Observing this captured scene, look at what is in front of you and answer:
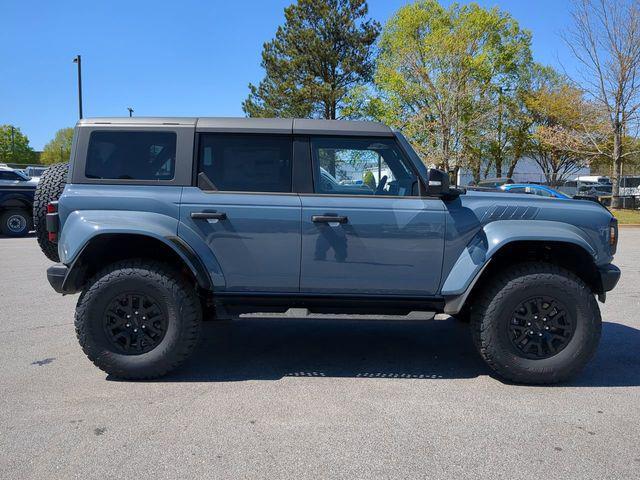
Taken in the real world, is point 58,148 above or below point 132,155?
above

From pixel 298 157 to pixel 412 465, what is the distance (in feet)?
7.77

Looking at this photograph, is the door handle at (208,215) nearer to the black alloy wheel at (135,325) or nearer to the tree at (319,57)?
the black alloy wheel at (135,325)

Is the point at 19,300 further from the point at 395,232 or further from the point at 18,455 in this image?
the point at 395,232

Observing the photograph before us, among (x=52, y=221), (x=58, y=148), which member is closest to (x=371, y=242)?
(x=52, y=221)

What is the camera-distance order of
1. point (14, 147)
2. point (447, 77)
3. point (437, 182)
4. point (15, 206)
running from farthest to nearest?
point (14, 147)
point (447, 77)
point (15, 206)
point (437, 182)

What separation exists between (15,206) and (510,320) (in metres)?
14.3

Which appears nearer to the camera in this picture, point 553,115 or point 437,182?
point 437,182

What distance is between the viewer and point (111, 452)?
2941mm

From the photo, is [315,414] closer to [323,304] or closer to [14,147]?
[323,304]

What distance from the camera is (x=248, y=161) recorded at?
4.11 m

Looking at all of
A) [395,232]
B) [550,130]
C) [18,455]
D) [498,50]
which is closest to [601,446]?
[395,232]

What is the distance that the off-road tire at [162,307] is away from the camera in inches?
154

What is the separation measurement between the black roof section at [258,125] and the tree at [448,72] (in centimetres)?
2670

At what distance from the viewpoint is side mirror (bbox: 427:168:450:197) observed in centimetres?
384
